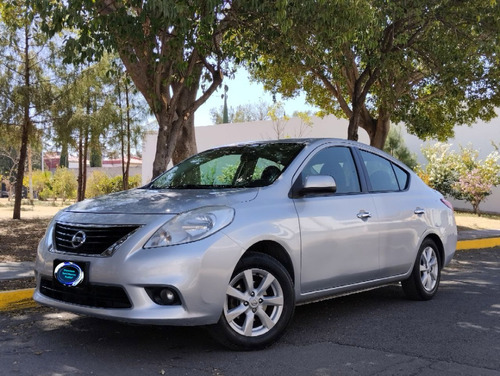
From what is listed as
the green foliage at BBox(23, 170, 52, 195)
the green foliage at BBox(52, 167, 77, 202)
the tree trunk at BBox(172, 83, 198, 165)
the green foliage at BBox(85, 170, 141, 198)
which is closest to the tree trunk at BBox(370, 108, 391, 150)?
the tree trunk at BBox(172, 83, 198, 165)

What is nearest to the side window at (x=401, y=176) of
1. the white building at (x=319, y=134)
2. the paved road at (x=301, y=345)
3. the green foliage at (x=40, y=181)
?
the paved road at (x=301, y=345)

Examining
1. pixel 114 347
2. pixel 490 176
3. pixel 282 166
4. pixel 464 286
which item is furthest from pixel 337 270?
pixel 490 176

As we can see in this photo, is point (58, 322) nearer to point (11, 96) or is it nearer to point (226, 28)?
point (226, 28)

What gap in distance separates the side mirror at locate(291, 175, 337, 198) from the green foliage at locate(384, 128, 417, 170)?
67.1 ft

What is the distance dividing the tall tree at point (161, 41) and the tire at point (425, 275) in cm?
404

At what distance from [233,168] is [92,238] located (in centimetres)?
175

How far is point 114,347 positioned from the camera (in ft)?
15.1

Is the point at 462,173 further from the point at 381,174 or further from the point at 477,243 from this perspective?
the point at 381,174

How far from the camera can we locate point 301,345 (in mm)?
4766

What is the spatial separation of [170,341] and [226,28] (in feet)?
20.8

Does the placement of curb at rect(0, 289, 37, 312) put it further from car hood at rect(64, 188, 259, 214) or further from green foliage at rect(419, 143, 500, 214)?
green foliage at rect(419, 143, 500, 214)

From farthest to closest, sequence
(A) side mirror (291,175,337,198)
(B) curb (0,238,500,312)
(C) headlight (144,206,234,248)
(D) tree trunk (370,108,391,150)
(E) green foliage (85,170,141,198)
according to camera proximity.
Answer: (E) green foliage (85,170,141,198), (D) tree trunk (370,108,391,150), (B) curb (0,238,500,312), (A) side mirror (291,175,337,198), (C) headlight (144,206,234,248)

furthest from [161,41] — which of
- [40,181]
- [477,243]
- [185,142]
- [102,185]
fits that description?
[40,181]

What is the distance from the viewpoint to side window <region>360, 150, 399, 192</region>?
6.12 meters
